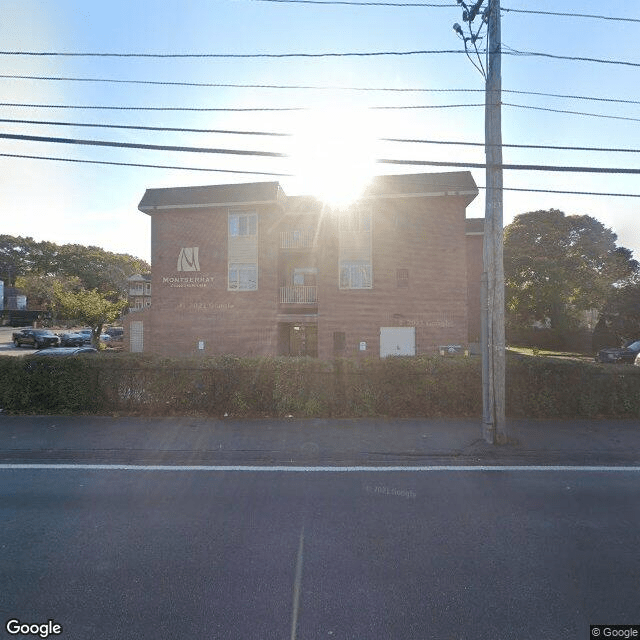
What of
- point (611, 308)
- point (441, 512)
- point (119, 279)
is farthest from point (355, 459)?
point (119, 279)

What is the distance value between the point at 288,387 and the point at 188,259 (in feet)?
54.7

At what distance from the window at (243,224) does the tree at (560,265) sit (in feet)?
68.2

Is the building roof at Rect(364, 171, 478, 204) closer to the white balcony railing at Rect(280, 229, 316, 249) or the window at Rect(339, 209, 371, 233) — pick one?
the window at Rect(339, 209, 371, 233)

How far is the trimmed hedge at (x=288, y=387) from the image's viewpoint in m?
8.49

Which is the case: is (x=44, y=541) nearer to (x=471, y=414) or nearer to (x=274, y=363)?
(x=274, y=363)

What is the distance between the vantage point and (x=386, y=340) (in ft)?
69.2

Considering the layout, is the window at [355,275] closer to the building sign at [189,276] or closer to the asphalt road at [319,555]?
the building sign at [189,276]

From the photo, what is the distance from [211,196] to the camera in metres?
23.0

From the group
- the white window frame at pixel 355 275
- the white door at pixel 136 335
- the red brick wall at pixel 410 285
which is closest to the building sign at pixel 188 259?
the white door at pixel 136 335

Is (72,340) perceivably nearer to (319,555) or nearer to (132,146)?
(132,146)

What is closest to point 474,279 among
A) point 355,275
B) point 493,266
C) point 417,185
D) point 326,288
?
point 417,185

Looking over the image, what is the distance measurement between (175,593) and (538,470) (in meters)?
5.06

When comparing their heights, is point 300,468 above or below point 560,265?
below

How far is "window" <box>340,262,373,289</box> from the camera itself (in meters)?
21.5
